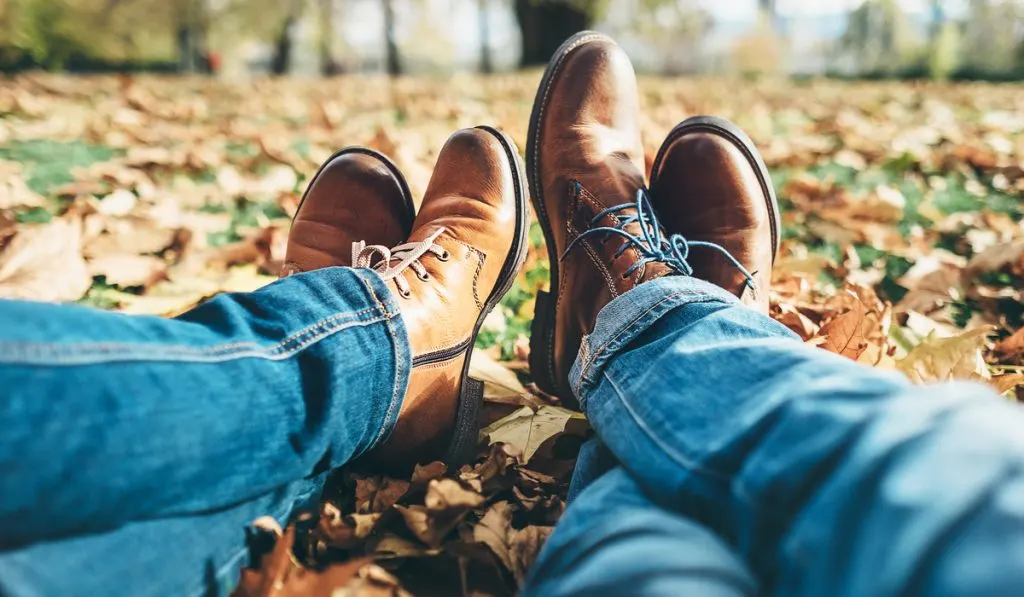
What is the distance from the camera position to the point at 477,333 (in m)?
0.99

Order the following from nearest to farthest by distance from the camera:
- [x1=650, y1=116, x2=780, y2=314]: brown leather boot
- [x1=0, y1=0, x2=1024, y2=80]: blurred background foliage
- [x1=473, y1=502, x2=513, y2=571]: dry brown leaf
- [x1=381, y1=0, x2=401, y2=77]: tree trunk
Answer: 1. [x1=473, y1=502, x2=513, y2=571]: dry brown leaf
2. [x1=650, y1=116, x2=780, y2=314]: brown leather boot
3. [x1=0, y1=0, x2=1024, y2=80]: blurred background foliage
4. [x1=381, y1=0, x2=401, y2=77]: tree trunk

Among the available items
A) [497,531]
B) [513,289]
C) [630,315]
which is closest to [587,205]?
[513,289]

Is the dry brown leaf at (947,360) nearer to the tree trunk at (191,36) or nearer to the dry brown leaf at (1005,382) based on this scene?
the dry brown leaf at (1005,382)

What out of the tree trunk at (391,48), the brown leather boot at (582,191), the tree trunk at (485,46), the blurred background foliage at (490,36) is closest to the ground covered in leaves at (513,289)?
the brown leather boot at (582,191)

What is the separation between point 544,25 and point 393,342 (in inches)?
378

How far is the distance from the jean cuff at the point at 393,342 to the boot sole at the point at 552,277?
0.28 meters

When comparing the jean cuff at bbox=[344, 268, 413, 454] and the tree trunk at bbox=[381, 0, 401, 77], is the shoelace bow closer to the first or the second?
the jean cuff at bbox=[344, 268, 413, 454]

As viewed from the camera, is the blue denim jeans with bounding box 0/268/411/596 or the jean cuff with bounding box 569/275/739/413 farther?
the jean cuff with bounding box 569/275/739/413

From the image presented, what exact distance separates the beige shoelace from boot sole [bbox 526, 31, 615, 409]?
0.21 metres

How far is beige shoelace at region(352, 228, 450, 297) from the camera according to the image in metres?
0.84

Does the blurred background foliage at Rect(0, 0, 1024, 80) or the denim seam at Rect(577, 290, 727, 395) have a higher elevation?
the blurred background foliage at Rect(0, 0, 1024, 80)

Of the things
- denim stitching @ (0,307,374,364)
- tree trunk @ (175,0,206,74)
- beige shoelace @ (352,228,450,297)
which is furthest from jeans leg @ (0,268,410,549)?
tree trunk @ (175,0,206,74)

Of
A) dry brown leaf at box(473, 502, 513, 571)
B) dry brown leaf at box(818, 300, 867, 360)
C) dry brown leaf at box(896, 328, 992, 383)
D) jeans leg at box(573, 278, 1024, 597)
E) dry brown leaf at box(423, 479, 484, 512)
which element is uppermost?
jeans leg at box(573, 278, 1024, 597)

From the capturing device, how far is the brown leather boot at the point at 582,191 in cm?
104
